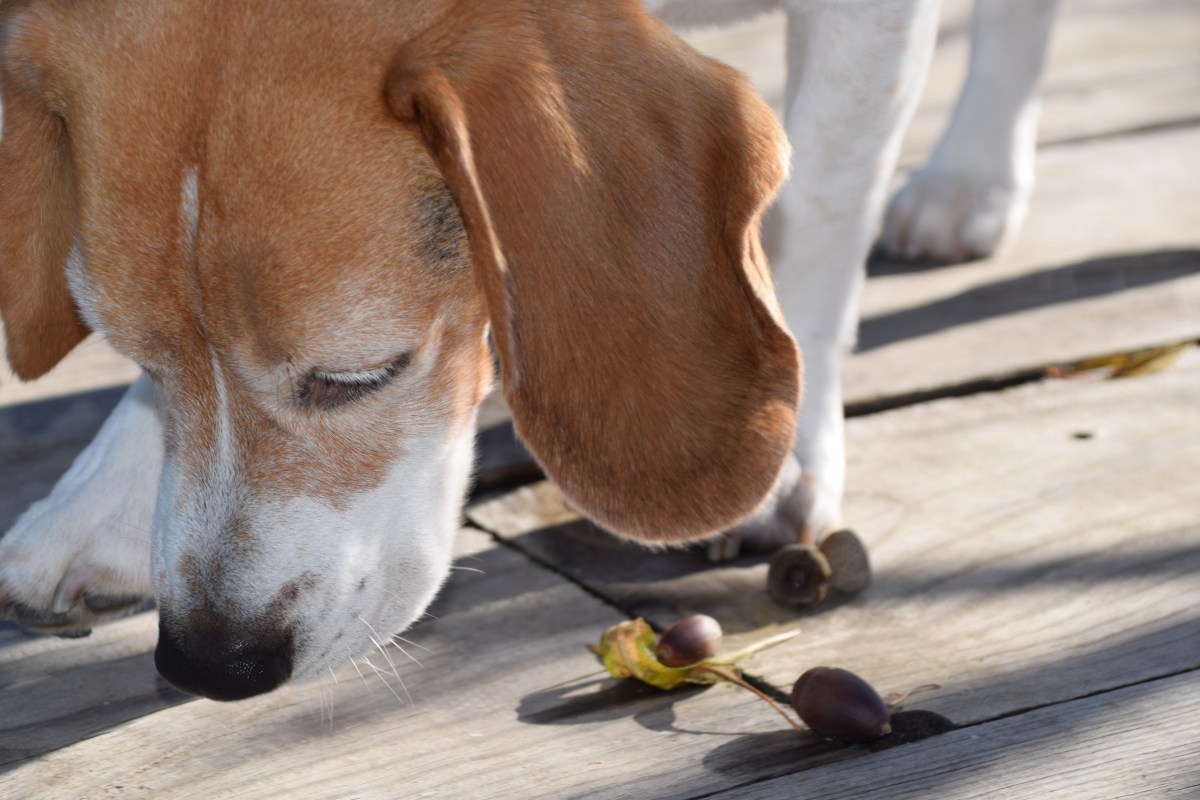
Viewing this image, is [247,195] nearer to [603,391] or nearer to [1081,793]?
[603,391]

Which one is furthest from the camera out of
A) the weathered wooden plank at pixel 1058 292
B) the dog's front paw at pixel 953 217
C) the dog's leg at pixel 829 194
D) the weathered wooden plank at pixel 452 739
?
the dog's front paw at pixel 953 217

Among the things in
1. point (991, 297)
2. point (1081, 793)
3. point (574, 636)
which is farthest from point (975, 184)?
point (1081, 793)

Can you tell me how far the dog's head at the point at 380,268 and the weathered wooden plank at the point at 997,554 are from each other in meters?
0.34

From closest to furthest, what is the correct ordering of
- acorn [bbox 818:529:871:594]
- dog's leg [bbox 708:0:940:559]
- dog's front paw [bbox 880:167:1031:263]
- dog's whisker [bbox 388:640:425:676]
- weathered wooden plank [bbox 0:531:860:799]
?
1. weathered wooden plank [bbox 0:531:860:799]
2. dog's whisker [bbox 388:640:425:676]
3. acorn [bbox 818:529:871:594]
4. dog's leg [bbox 708:0:940:559]
5. dog's front paw [bbox 880:167:1031:263]

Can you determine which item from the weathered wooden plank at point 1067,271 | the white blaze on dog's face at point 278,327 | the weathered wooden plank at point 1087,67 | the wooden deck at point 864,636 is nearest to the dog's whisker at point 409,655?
the wooden deck at point 864,636

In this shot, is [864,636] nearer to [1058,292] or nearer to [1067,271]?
[1058,292]

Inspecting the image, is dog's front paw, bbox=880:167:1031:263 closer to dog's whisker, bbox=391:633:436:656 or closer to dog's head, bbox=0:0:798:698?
dog's head, bbox=0:0:798:698

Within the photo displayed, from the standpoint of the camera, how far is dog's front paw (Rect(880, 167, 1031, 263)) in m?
3.37

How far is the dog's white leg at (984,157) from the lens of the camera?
338 centimetres

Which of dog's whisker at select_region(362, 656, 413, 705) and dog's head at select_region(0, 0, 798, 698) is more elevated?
dog's head at select_region(0, 0, 798, 698)

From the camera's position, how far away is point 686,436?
1.85 m

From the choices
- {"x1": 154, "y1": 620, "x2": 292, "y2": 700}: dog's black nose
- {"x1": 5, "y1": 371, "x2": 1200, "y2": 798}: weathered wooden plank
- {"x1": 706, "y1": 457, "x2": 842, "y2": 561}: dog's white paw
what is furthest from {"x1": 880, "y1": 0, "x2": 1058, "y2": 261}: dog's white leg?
{"x1": 154, "y1": 620, "x2": 292, "y2": 700}: dog's black nose

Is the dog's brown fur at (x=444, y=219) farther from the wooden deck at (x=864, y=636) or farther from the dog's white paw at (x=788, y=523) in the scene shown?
the dog's white paw at (x=788, y=523)

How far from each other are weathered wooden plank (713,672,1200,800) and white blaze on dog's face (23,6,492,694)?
1.79 feet
